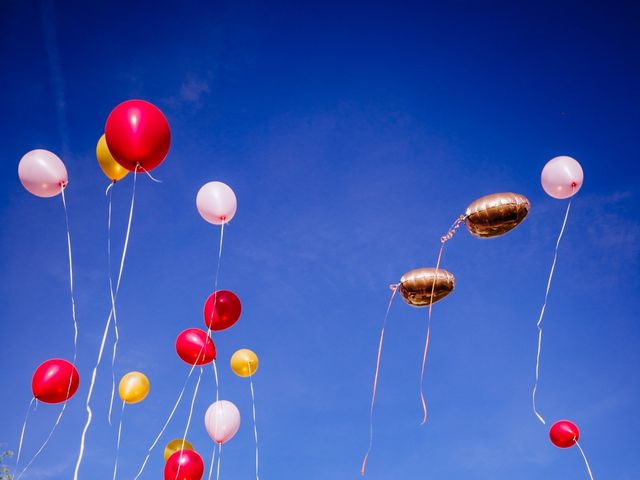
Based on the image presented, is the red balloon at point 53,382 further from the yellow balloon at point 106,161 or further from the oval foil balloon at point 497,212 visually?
the oval foil balloon at point 497,212

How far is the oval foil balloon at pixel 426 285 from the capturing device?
5719 millimetres

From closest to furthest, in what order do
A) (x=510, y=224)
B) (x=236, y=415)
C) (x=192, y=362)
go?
(x=510, y=224) < (x=192, y=362) < (x=236, y=415)

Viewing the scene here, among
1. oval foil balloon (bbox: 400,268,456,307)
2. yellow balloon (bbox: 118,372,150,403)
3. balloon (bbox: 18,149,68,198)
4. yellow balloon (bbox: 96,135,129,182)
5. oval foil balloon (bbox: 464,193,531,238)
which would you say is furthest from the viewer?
yellow balloon (bbox: 118,372,150,403)

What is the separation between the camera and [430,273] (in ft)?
18.9

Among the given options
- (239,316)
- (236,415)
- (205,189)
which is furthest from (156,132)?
(236,415)

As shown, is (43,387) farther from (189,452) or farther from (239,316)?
(239,316)

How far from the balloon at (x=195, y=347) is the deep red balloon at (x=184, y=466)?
1032 mm

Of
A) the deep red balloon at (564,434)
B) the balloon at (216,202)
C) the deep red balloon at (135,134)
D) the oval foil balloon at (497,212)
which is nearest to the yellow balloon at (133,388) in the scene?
the balloon at (216,202)

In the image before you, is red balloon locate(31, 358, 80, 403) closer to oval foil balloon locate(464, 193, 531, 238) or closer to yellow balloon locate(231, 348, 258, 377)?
yellow balloon locate(231, 348, 258, 377)

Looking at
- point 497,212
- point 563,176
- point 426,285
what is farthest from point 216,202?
point 563,176

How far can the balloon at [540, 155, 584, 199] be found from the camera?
577cm

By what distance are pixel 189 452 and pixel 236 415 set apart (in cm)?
89

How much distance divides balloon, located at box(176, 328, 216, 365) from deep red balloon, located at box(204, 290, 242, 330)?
0.18 meters

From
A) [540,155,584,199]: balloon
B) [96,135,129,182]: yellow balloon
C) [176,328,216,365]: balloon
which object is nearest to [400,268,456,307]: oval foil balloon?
[540,155,584,199]: balloon
